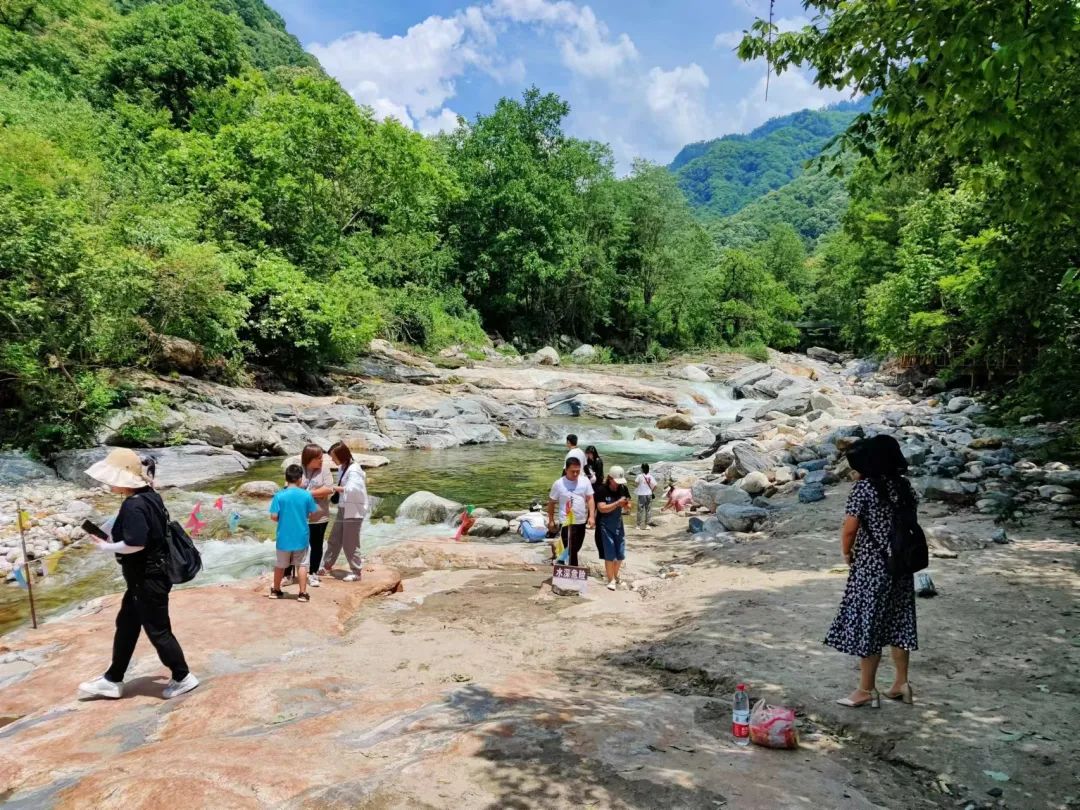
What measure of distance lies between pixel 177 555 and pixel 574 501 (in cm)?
436

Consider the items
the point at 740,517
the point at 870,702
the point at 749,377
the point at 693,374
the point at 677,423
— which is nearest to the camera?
the point at 870,702

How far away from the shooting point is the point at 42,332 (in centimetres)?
1346

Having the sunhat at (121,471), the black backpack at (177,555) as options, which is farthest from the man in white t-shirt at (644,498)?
the sunhat at (121,471)

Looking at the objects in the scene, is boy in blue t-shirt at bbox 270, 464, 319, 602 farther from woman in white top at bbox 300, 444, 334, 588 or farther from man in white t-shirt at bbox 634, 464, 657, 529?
man in white t-shirt at bbox 634, 464, 657, 529

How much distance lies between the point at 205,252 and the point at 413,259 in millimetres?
18170

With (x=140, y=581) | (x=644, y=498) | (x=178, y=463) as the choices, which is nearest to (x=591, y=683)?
(x=140, y=581)

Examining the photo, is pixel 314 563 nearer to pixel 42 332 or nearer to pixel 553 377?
pixel 42 332

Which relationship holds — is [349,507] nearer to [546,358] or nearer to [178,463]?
[178,463]

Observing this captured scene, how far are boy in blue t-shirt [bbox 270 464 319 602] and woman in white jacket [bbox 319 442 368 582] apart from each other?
0.77 metres

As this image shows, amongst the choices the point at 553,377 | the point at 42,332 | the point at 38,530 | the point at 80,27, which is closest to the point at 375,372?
the point at 553,377

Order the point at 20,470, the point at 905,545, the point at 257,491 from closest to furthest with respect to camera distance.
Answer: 1. the point at 905,545
2. the point at 20,470
3. the point at 257,491

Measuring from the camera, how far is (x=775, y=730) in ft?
12.7

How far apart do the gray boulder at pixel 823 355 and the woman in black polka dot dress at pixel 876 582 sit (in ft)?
171

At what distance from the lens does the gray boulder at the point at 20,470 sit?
1258 cm
